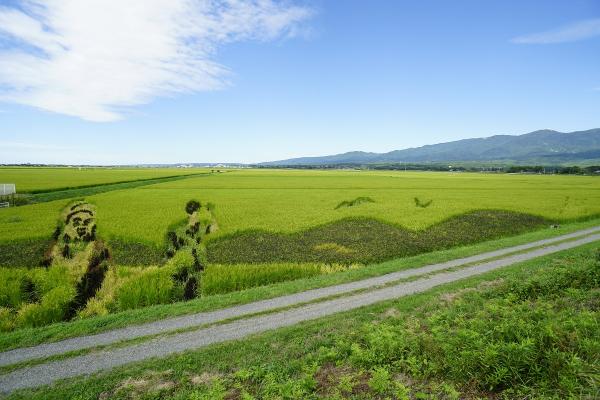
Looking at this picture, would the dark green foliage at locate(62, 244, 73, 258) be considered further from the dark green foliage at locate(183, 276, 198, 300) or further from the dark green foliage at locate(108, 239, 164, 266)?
the dark green foliage at locate(183, 276, 198, 300)

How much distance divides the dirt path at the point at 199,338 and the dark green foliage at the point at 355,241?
571 centimetres

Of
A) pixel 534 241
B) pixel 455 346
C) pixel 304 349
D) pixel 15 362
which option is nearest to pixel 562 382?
pixel 455 346

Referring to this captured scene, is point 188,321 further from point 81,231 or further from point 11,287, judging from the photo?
point 81,231

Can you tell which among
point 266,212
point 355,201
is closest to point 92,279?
point 266,212

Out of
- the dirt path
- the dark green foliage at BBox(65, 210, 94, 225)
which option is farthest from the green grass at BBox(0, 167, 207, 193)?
the dirt path

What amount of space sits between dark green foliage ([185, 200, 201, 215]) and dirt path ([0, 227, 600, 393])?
21947 mm

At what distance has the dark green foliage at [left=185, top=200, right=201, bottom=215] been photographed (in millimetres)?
31931

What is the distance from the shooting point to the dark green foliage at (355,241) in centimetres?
1894

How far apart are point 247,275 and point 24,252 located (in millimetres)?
12495

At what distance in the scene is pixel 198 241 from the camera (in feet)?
72.3

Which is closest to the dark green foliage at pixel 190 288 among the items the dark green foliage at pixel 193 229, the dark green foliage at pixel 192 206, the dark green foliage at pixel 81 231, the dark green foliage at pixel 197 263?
the dark green foliage at pixel 197 263

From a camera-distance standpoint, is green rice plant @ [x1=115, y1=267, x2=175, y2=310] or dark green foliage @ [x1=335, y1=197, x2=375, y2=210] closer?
green rice plant @ [x1=115, y1=267, x2=175, y2=310]

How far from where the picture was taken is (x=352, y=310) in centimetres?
1073

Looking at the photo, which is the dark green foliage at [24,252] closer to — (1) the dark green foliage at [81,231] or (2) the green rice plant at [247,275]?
(1) the dark green foliage at [81,231]
